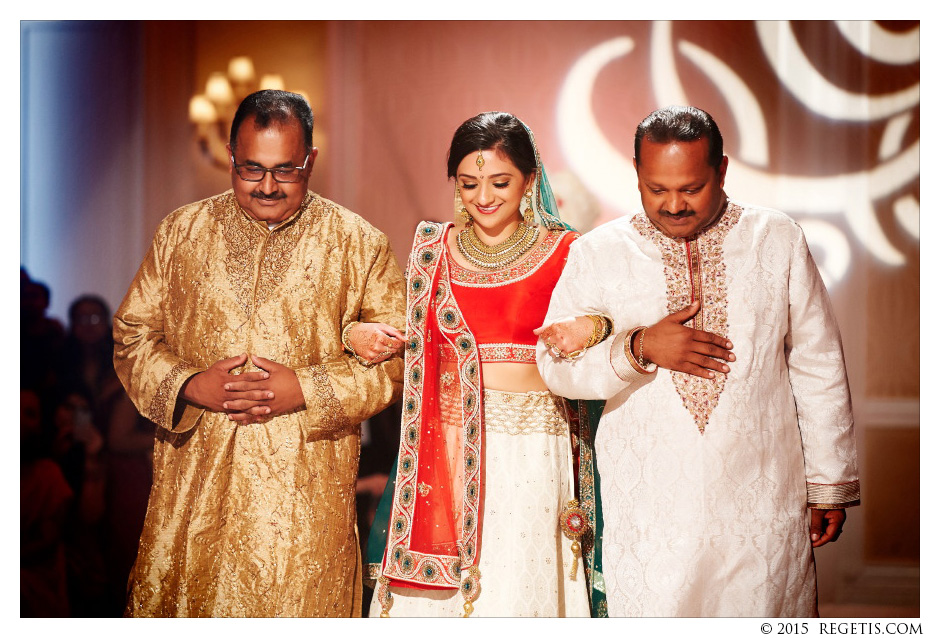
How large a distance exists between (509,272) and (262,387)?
1.03 meters

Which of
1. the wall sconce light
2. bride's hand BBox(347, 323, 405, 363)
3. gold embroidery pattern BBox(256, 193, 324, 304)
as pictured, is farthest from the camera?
the wall sconce light

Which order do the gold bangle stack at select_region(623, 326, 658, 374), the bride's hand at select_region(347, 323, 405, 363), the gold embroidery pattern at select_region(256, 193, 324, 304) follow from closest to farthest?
the gold bangle stack at select_region(623, 326, 658, 374) < the bride's hand at select_region(347, 323, 405, 363) < the gold embroidery pattern at select_region(256, 193, 324, 304)

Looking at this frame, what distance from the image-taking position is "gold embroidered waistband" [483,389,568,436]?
3.36 meters

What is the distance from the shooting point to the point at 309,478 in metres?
3.51

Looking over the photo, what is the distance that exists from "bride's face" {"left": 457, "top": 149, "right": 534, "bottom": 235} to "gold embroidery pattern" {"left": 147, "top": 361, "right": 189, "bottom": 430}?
1.27m

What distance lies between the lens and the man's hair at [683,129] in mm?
3262

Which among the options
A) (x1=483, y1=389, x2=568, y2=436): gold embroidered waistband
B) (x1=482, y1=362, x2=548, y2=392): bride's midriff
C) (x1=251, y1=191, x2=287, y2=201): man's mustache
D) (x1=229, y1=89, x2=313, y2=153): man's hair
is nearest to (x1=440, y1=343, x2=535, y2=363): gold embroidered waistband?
(x1=482, y1=362, x2=548, y2=392): bride's midriff

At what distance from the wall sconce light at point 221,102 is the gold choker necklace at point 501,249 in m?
0.97

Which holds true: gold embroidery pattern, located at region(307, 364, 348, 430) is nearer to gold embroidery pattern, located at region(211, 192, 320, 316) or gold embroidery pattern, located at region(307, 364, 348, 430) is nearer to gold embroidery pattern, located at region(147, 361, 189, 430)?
gold embroidery pattern, located at region(211, 192, 320, 316)

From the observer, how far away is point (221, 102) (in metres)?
3.74

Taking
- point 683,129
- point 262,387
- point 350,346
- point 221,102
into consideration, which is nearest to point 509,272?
point 350,346

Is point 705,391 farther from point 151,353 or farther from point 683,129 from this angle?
point 151,353
